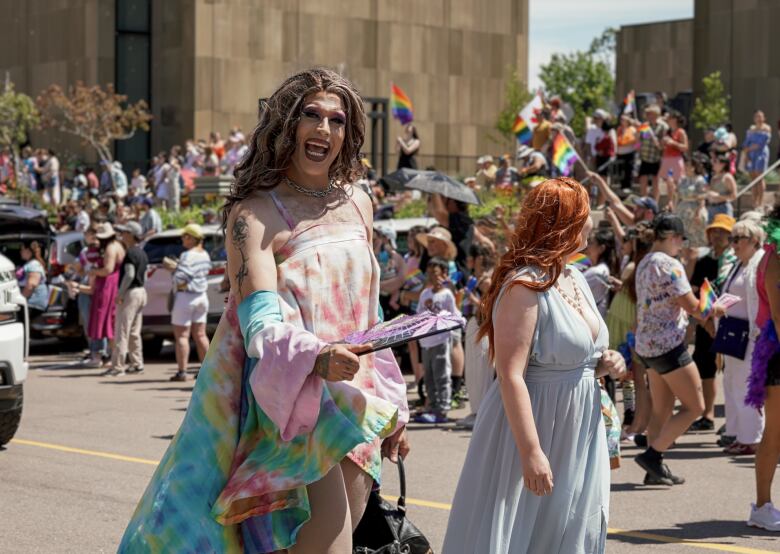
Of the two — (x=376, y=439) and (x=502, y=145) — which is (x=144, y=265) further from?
(x=502, y=145)

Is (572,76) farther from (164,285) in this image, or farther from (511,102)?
(164,285)

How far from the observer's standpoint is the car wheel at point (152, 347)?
20.2m

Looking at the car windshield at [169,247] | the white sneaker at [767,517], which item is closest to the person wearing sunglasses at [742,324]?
the white sneaker at [767,517]

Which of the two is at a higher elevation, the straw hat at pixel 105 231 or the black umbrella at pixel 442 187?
the black umbrella at pixel 442 187

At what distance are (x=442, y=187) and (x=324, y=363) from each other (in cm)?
1231

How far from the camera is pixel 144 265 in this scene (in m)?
17.9

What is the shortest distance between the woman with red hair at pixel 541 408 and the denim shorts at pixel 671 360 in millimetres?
4561

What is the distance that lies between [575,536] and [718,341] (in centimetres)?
645

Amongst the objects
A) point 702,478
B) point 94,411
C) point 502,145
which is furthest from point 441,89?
point 702,478

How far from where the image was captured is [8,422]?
1023 centimetres

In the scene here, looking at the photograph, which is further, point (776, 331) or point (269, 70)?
point (269, 70)

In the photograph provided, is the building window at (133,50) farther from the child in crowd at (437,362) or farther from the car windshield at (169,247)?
the child in crowd at (437,362)

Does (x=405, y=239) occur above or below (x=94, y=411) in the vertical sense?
above

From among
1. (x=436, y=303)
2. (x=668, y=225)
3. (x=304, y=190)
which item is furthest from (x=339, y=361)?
(x=436, y=303)
